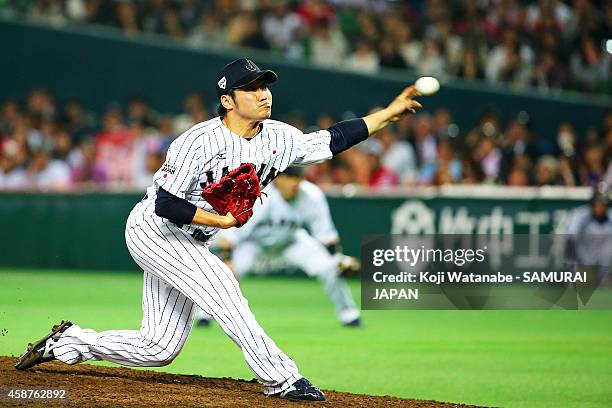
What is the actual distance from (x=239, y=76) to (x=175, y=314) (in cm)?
147

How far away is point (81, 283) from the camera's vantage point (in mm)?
15852

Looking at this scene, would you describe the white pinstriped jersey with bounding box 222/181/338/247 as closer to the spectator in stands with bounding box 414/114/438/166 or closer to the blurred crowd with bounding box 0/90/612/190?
the blurred crowd with bounding box 0/90/612/190

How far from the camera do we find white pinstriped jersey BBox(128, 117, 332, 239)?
625 cm

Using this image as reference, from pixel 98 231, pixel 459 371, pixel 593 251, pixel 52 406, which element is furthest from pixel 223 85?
pixel 98 231

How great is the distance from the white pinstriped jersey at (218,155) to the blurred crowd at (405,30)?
1112 cm

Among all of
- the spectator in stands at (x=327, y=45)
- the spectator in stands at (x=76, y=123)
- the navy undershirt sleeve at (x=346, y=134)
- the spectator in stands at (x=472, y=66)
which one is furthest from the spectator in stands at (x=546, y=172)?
the navy undershirt sleeve at (x=346, y=134)

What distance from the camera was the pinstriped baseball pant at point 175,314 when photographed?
6.33m

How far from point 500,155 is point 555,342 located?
5.39 m

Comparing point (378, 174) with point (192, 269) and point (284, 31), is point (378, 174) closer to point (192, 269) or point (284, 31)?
point (284, 31)

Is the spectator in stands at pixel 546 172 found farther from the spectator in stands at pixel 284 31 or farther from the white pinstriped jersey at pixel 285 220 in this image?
the spectator in stands at pixel 284 31

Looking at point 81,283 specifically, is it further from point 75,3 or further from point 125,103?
point 75,3

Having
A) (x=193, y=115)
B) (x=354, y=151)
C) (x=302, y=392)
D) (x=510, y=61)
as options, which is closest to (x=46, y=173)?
(x=193, y=115)

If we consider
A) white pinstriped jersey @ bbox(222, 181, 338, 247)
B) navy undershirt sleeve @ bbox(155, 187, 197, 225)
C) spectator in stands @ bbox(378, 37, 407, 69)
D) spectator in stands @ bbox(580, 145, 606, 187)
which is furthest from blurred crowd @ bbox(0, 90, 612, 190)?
navy undershirt sleeve @ bbox(155, 187, 197, 225)

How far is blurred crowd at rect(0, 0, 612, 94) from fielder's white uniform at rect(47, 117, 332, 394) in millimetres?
11210
